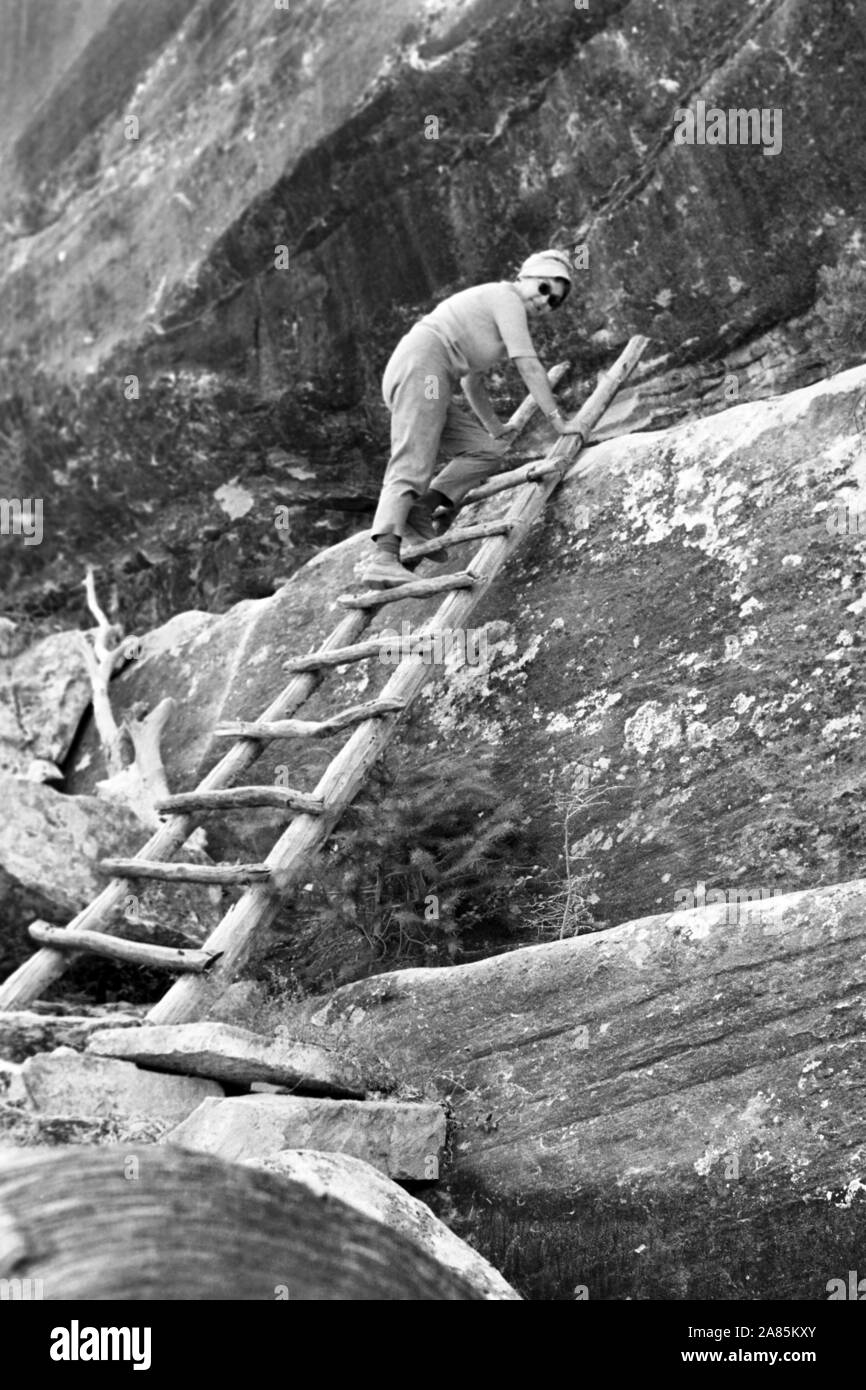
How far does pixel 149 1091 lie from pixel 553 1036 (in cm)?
146

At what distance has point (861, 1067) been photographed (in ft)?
18.2

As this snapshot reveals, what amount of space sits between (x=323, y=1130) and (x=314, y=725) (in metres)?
2.80

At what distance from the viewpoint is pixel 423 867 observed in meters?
8.16

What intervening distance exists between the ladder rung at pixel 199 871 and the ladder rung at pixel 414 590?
2208 millimetres

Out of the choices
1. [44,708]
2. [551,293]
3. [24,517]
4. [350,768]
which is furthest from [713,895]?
[24,517]

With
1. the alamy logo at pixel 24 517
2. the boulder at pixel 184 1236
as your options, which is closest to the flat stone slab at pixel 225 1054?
the boulder at pixel 184 1236

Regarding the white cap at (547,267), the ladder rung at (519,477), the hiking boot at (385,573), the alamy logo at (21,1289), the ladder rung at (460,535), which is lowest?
the alamy logo at (21,1289)

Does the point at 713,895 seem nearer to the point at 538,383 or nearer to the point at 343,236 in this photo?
the point at 538,383

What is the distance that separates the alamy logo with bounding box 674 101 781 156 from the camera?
1099 centimetres

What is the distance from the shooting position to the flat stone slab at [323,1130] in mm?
5543

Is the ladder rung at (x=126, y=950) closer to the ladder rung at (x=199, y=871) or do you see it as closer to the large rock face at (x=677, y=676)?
the ladder rung at (x=199, y=871)

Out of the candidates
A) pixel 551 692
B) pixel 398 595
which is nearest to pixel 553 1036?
pixel 551 692

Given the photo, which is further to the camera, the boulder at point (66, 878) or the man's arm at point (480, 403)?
the man's arm at point (480, 403)
